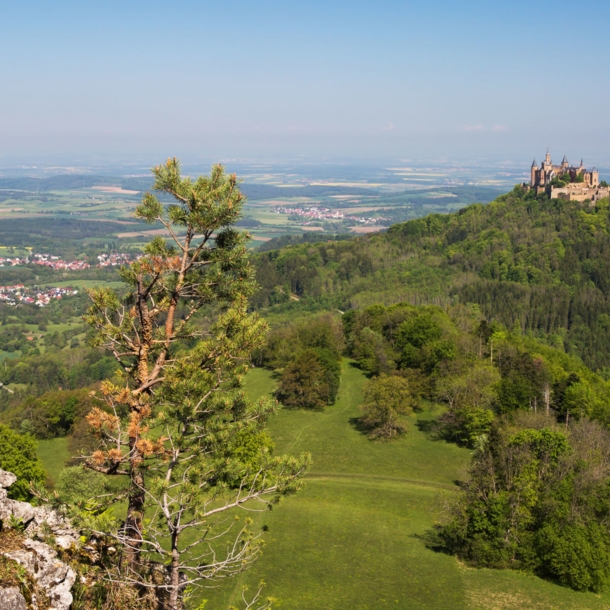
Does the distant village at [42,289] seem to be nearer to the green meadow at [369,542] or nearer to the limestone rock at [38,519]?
the green meadow at [369,542]

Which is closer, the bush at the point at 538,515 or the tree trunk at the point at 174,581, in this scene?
the tree trunk at the point at 174,581

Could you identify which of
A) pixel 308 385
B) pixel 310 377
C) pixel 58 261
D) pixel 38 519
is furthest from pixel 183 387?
pixel 58 261

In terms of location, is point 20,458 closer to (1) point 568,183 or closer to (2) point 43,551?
(2) point 43,551

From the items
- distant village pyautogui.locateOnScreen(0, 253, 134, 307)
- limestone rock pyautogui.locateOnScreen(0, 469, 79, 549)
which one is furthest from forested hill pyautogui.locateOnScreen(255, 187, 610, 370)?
limestone rock pyautogui.locateOnScreen(0, 469, 79, 549)

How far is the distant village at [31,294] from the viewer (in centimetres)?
Result: 13525

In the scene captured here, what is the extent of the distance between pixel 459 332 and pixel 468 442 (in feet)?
67.1

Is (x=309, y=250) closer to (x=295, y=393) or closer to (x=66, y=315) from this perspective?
(x=66, y=315)

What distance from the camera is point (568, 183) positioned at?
445ft

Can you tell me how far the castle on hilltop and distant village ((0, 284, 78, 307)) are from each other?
369 ft

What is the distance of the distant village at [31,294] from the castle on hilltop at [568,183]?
112620 mm

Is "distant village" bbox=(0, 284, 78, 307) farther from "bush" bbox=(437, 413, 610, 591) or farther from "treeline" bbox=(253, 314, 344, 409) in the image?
"bush" bbox=(437, 413, 610, 591)

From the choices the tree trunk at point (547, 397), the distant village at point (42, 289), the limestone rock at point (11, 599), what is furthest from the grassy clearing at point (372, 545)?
the distant village at point (42, 289)

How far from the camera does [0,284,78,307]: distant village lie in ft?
444

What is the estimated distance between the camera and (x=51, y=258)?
596 feet
